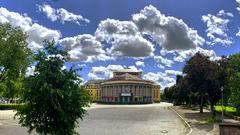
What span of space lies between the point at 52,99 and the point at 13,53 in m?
30.3

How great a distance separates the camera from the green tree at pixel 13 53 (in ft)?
141

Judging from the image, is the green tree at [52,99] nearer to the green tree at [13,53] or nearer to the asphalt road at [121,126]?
the asphalt road at [121,126]

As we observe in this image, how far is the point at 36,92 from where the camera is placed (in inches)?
603

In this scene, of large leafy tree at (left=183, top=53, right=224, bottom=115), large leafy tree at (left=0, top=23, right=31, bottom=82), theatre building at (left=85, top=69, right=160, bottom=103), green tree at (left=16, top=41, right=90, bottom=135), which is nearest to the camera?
green tree at (left=16, top=41, right=90, bottom=135)

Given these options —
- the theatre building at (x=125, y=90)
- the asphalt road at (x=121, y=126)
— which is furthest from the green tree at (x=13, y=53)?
the theatre building at (x=125, y=90)

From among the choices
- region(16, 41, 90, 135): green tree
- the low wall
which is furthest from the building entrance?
the low wall

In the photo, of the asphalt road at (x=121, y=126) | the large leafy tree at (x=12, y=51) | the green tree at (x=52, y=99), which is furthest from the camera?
the large leafy tree at (x=12, y=51)

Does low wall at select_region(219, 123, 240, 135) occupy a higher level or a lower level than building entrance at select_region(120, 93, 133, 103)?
lower

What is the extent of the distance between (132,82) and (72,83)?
571ft

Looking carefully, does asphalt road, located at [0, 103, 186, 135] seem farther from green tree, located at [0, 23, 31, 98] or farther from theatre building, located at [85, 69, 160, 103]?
theatre building, located at [85, 69, 160, 103]

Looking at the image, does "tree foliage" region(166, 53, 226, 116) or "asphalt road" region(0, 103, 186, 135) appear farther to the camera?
"tree foliage" region(166, 53, 226, 116)

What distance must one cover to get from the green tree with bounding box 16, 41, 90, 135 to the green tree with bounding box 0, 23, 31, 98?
28.2m

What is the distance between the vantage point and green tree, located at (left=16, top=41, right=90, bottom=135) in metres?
15.3

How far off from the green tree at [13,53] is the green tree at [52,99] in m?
28.2
